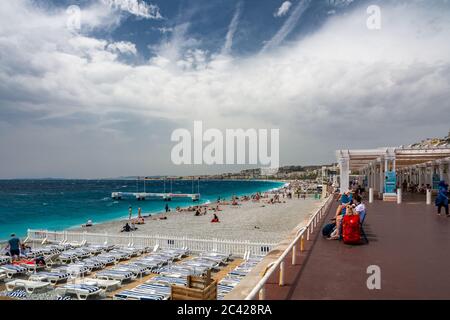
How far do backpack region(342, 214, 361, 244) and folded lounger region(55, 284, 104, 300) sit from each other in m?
7.60

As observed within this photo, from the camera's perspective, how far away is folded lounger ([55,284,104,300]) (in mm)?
9688

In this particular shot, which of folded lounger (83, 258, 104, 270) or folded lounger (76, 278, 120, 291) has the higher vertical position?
folded lounger (76, 278, 120, 291)

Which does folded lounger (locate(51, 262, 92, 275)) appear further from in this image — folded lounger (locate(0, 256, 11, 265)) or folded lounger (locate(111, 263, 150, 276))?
folded lounger (locate(0, 256, 11, 265))

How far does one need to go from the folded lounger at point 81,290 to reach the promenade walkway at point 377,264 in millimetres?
6926

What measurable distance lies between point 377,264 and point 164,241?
12291 millimetres

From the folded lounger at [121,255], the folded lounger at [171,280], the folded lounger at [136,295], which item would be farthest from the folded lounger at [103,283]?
the folded lounger at [121,255]

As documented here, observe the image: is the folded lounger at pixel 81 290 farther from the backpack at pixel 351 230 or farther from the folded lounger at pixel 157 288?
the backpack at pixel 351 230

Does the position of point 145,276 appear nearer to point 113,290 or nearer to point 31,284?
point 113,290

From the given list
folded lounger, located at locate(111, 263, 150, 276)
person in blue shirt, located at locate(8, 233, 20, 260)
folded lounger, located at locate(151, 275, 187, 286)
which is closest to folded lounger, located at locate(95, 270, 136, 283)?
folded lounger, located at locate(111, 263, 150, 276)

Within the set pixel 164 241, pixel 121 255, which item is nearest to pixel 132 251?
pixel 121 255

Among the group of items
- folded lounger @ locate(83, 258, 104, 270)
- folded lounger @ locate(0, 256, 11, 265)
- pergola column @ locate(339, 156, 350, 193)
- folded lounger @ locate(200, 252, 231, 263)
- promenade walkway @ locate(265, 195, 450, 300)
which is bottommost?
folded lounger @ locate(0, 256, 11, 265)

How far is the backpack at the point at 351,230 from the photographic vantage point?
21.4 feet
